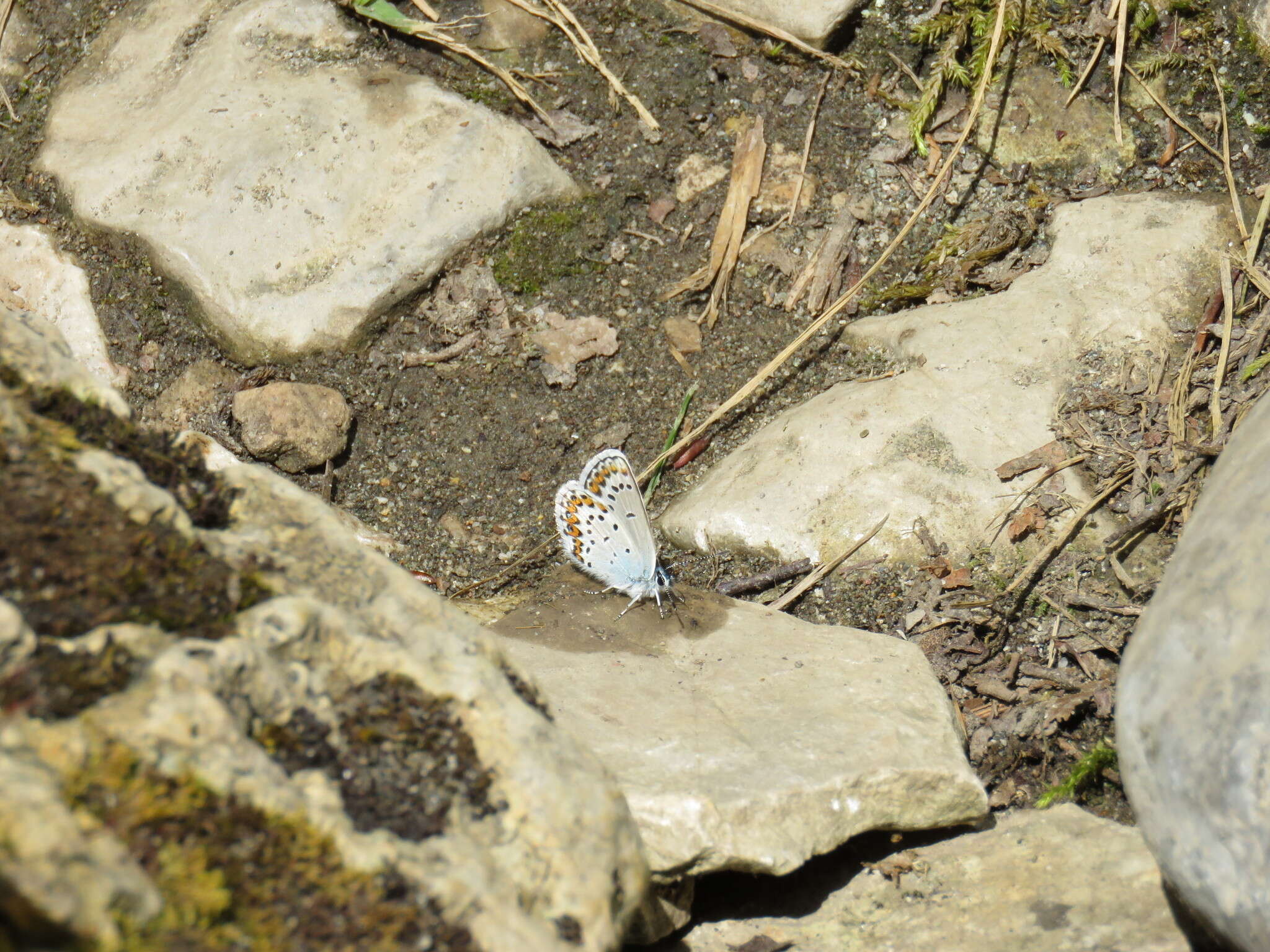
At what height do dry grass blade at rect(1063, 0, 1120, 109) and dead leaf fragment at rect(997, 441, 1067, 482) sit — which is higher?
dry grass blade at rect(1063, 0, 1120, 109)

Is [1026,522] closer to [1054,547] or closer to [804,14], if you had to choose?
[1054,547]

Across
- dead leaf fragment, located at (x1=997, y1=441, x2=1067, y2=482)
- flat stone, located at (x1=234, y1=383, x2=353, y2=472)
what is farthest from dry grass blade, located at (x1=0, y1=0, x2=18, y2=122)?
dead leaf fragment, located at (x1=997, y1=441, x2=1067, y2=482)

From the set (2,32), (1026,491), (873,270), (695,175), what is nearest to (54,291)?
(2,32)

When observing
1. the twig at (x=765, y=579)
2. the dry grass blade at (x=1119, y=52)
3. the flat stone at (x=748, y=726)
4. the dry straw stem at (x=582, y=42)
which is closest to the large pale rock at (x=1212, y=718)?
the flat stone at (x=748, y=726)

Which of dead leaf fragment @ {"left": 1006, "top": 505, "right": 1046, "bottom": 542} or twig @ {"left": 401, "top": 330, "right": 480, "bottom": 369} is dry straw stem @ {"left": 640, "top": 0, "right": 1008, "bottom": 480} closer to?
twig @ {"left": 401, "top": 330, "right": 480, "bottom": 369}

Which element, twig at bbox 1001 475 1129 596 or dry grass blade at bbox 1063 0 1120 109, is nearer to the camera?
twig at bbox 1001 475 1129 596

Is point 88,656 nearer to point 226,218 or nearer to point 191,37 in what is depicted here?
point 226,218
